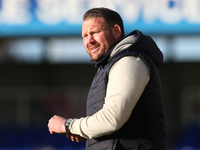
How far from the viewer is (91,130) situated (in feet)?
6.13

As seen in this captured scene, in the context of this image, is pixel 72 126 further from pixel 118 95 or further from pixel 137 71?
pixel 137 71

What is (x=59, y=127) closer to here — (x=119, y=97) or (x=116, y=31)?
(x=119, y=97)

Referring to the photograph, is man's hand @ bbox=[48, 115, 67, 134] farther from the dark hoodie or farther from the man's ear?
the man's ear

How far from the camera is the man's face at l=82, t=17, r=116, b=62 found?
6.85 ft

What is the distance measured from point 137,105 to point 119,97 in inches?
5.7

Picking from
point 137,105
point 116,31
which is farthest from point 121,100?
point 116,31

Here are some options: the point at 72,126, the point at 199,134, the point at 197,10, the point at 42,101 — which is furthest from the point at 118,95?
the point at 42,101

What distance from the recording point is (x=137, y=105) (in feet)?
6.27

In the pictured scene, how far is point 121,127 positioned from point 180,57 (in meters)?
12.2

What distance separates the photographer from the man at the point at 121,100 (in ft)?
5.98

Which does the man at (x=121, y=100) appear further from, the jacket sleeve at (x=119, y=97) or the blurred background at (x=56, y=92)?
the blurred background at (x=56, y=92)

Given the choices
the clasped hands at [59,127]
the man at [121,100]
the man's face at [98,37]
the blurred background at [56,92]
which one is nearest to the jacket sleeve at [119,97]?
the man at [121,100]

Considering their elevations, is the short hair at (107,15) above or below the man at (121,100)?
above

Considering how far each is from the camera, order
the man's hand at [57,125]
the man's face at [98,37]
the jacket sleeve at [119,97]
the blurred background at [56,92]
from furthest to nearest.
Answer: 1. the blurred background at [56,92]
2. the man's face at [98,37]
3. the man's hand at [57,125]
4. the jacket sleeve at [119,97]
